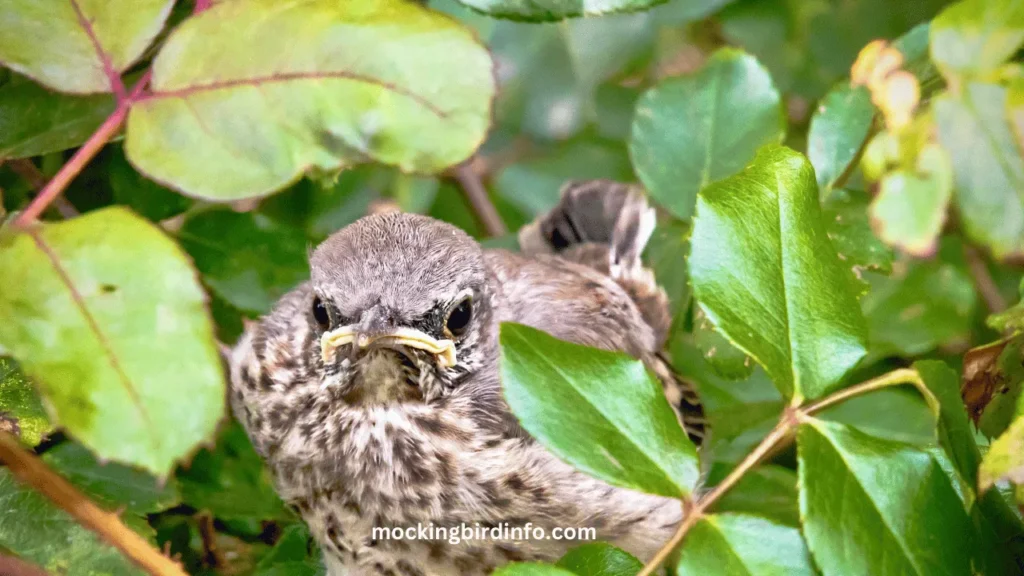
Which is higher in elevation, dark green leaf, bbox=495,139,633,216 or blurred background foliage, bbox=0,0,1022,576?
blurred background foliage, bbox=0,0,1022,576

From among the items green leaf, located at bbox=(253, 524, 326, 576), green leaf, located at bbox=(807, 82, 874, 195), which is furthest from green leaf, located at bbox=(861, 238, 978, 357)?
green leaf, located at bbox=(253, 524, 326, 576)

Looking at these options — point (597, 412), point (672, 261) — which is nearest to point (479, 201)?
point (672, 261)

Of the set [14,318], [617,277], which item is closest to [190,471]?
[14,318]

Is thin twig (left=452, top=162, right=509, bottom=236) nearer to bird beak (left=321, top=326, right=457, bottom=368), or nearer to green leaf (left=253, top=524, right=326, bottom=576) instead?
bird beak (left=321, top=326, right=457, bottom=368)

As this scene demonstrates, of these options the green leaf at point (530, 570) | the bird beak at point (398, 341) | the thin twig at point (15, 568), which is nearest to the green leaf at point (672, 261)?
the bird beak at point (398, 341)

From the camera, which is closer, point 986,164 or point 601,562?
point 986,164

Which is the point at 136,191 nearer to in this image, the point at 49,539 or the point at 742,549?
the point at 49,539

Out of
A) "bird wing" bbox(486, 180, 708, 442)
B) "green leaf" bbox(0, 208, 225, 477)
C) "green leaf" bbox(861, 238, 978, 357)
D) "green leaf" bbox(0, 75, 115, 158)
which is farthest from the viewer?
"green leaf" bbox(861, 238, 978, 357)
